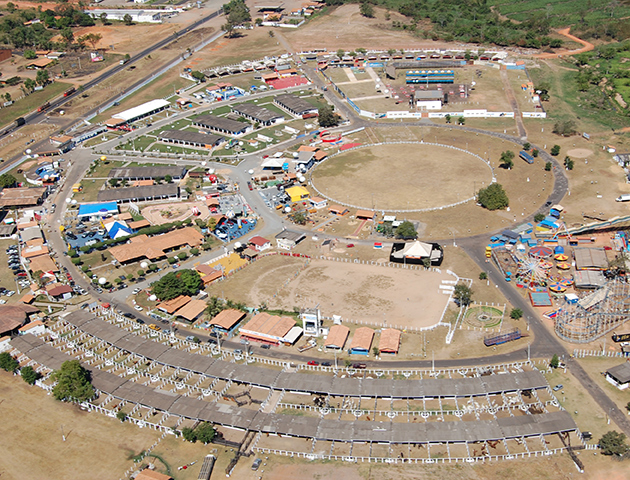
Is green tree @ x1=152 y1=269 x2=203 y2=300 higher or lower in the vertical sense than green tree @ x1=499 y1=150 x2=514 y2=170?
lower

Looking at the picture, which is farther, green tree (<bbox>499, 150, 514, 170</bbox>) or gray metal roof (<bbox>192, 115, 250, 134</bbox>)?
gray metal roof (<bbox>192, 115, 250, 134</bbox>)

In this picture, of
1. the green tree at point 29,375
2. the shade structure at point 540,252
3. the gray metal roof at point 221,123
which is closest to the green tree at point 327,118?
the gray metal roof at point 221,123

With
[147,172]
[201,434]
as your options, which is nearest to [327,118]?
[147,172]

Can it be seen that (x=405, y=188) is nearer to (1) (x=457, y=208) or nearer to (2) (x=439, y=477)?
(1) (x=457, y=208)

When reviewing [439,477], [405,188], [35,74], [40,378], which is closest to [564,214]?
[405,188]

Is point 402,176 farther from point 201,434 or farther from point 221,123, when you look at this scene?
point 201,434

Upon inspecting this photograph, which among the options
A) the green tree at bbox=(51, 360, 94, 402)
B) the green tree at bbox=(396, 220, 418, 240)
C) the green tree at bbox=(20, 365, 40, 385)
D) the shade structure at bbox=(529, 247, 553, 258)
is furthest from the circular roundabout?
the green tree at bbox=(20, 365, 40, 385)

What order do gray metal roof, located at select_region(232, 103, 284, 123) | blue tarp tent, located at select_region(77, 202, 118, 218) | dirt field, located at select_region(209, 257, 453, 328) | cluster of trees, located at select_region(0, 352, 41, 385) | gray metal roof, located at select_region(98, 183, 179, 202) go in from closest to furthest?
cluster of trees, located at select_region(0, 352, 41, 385), dirt field, located at select_region(209, 257, 453, 328), blue tarp tent, located at select_region(77, 202, 118, 218), gray metal roof, located at select_region(98, 183, 179, 202), gray metal roof, located at select_region(232, 103, 284, 123)

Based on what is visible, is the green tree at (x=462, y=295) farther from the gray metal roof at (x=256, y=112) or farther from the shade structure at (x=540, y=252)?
the gray metal roof at (x=256, y=112)

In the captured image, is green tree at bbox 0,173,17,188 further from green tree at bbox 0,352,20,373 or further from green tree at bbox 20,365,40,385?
green tree at bbox 20,365,40,385
